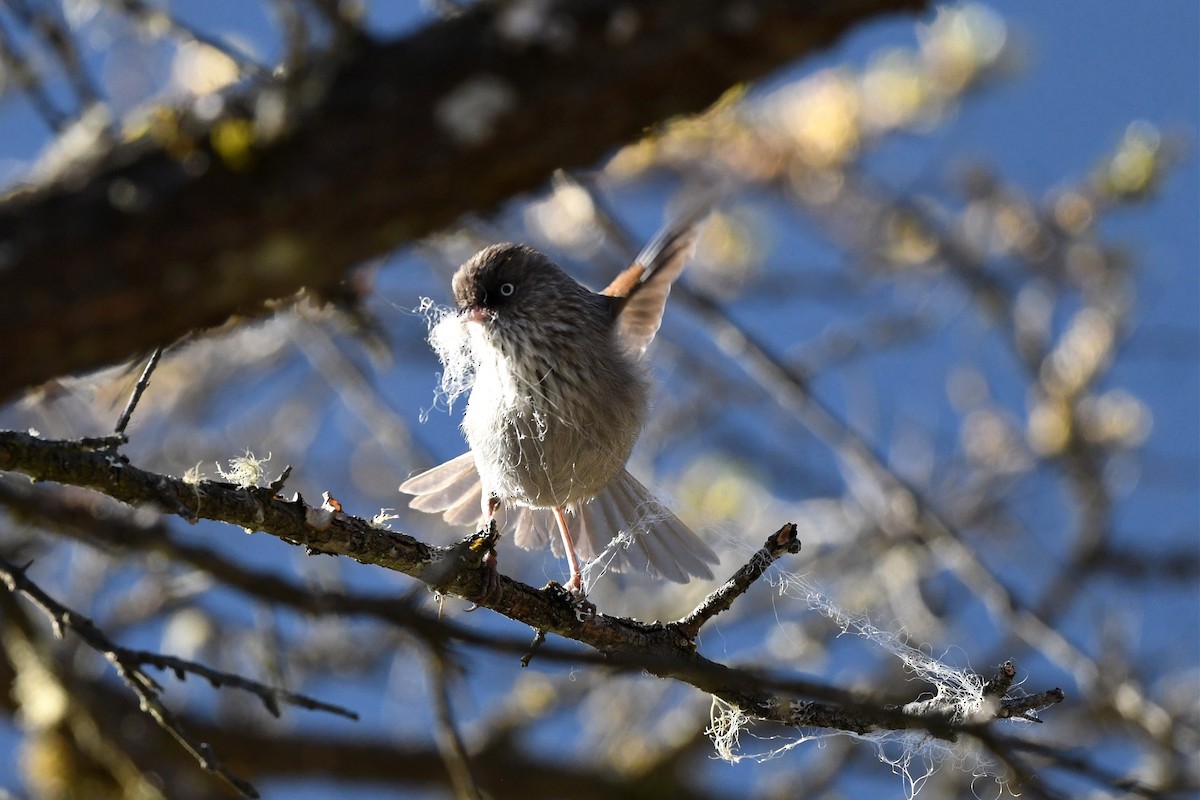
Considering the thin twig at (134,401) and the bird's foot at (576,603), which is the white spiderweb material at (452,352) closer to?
the bird's foot at (576,603)

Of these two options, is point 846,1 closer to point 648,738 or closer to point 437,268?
point 437,268

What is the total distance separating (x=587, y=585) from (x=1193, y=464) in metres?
5.45

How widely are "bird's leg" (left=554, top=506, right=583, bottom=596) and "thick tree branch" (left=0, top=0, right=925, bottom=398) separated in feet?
7.95

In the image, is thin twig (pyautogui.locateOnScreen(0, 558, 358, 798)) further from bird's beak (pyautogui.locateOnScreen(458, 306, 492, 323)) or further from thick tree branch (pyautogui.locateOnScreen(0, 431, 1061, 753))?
bird's beak (pyautogui.locateOnScreen(458, 306, 492, 323))

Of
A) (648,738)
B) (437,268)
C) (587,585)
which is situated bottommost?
(587,585)

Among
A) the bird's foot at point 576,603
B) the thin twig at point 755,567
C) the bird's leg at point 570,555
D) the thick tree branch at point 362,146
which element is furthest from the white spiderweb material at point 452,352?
the thick tree branch at point 362,146

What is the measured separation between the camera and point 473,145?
1.82 metres

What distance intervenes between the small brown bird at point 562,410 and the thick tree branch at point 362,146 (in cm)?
210

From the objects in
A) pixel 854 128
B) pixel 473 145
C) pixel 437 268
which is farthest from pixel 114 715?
pixel 854 128

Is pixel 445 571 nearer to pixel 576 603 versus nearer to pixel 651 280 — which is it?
pixel 576 603

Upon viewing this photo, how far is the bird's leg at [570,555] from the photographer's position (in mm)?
4148

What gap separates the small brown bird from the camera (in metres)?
3.96

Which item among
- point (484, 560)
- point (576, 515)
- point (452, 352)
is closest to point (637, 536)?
point (576, 515)

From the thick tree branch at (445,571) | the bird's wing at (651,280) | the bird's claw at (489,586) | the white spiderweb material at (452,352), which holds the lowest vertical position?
the thick tree branch at (445,571)
